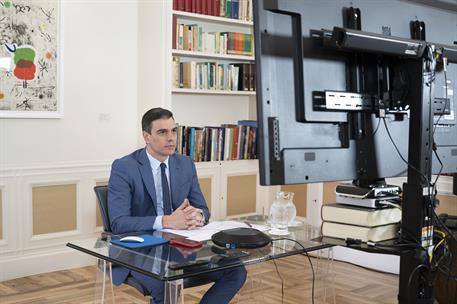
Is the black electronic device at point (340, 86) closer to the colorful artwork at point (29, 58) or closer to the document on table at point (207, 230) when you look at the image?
the document on table at point (207, 230)

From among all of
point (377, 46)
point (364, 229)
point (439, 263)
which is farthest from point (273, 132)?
point (439, 263)

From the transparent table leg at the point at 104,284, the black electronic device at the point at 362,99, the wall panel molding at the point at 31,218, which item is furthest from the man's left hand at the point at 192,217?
the wall panel molding at the point at 31,218

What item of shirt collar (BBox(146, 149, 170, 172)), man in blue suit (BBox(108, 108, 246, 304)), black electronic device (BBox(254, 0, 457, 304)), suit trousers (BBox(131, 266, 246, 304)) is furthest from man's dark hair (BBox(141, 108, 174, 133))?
black electronic device (BBox(254, 0, 457, 304))

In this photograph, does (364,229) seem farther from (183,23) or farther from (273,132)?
(183,23)

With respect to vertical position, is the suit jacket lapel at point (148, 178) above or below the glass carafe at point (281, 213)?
above

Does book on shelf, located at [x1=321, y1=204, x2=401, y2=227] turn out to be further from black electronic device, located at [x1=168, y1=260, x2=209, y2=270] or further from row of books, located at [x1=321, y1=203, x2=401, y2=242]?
black electronic device, located at [x1=168, y1=260, x2=209, y2=270]

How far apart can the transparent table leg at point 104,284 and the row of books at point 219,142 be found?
2.05 metres

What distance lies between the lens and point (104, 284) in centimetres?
277

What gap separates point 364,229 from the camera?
1655 mm

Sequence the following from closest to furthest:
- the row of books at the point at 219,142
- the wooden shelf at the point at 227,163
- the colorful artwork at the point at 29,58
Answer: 1. the colorful artwork at the point at 29,58
2. the row of books at the point at 219,142
3. the wooden shelf at the point at 227,163

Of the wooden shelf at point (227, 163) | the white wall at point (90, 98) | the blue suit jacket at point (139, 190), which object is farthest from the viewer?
the wooden shelf at point (227, 163)

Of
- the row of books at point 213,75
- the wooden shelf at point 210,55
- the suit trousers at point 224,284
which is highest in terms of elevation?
the wooden shelf at point 210,55

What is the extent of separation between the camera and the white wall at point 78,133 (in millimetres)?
4250

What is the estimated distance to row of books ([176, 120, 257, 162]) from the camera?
4.83 m
